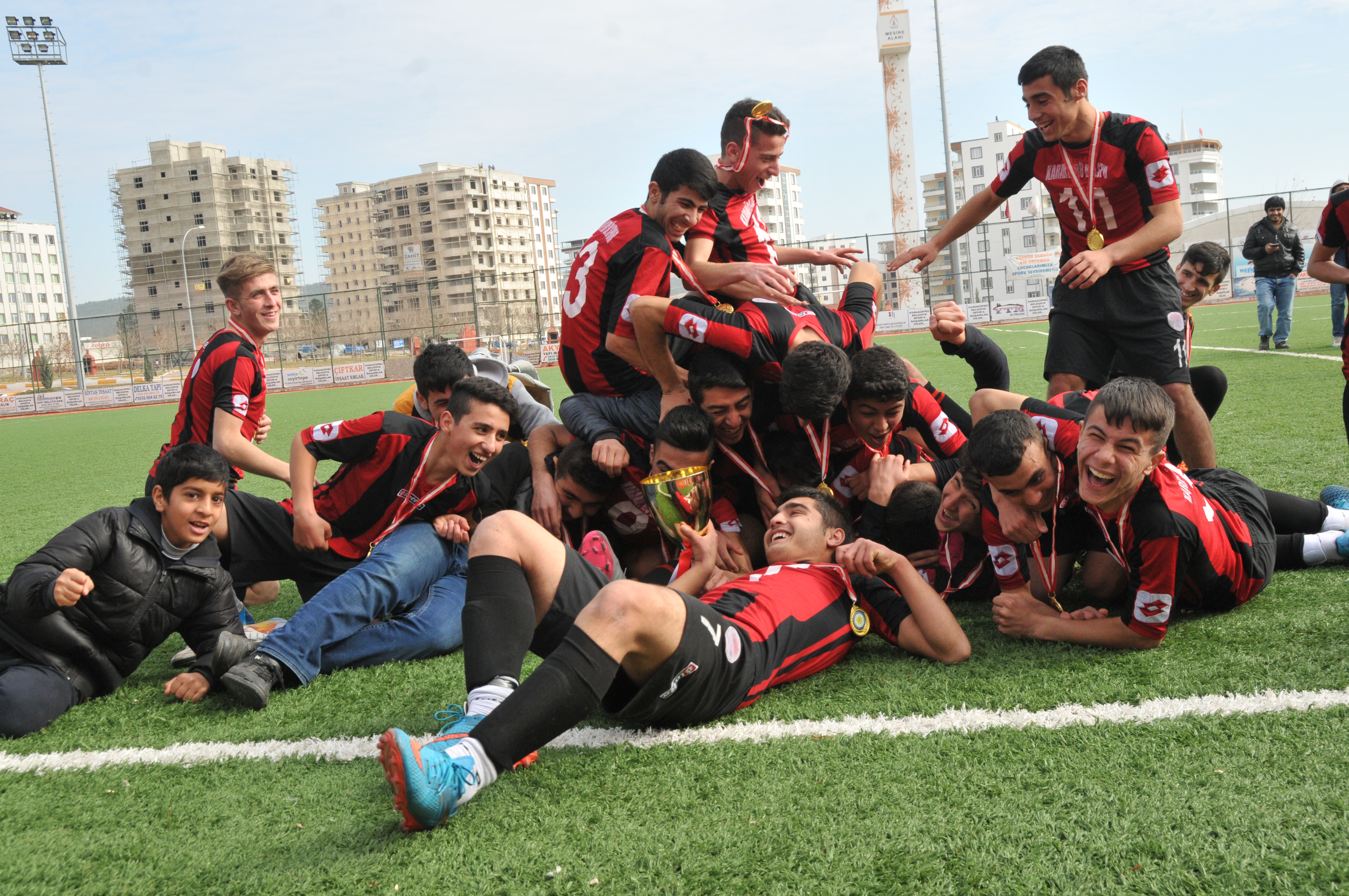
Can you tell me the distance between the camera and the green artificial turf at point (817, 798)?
179cm

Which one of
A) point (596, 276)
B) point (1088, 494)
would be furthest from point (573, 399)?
point (1088, 494)

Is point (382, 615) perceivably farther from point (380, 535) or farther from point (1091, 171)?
point (1091, 171)

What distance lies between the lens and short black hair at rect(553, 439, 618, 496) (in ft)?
12.2

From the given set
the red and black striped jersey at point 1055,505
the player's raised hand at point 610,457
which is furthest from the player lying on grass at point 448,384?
the red and black striped jersey at point 1055,505

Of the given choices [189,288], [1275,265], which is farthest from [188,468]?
[189,288]

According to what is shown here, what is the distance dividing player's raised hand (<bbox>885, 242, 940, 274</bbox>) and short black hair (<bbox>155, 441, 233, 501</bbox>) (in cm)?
359

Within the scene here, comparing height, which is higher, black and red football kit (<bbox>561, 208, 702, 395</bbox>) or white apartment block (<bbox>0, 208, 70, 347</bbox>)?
white apartment block (<bbox>0, 208, 70, 347</bbox>)

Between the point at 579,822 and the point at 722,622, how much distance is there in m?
0.67

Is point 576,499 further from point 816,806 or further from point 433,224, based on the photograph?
point 433,224

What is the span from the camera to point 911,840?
188 centimetres

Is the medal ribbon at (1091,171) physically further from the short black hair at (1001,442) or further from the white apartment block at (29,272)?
the white apartment block at (29,272)

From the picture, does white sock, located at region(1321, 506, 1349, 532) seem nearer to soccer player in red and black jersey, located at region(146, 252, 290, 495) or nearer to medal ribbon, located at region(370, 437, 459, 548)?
medal ribbon, located at region(370, 437, 459, 548)

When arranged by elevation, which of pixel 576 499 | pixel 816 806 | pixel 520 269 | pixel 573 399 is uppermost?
pixel 520 269

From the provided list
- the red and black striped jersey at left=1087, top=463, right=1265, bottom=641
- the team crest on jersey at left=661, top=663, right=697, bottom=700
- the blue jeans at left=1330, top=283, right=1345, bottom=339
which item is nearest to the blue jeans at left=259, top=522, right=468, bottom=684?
the team crest on jersey at left=661, top=663, right=697, bottom=700
